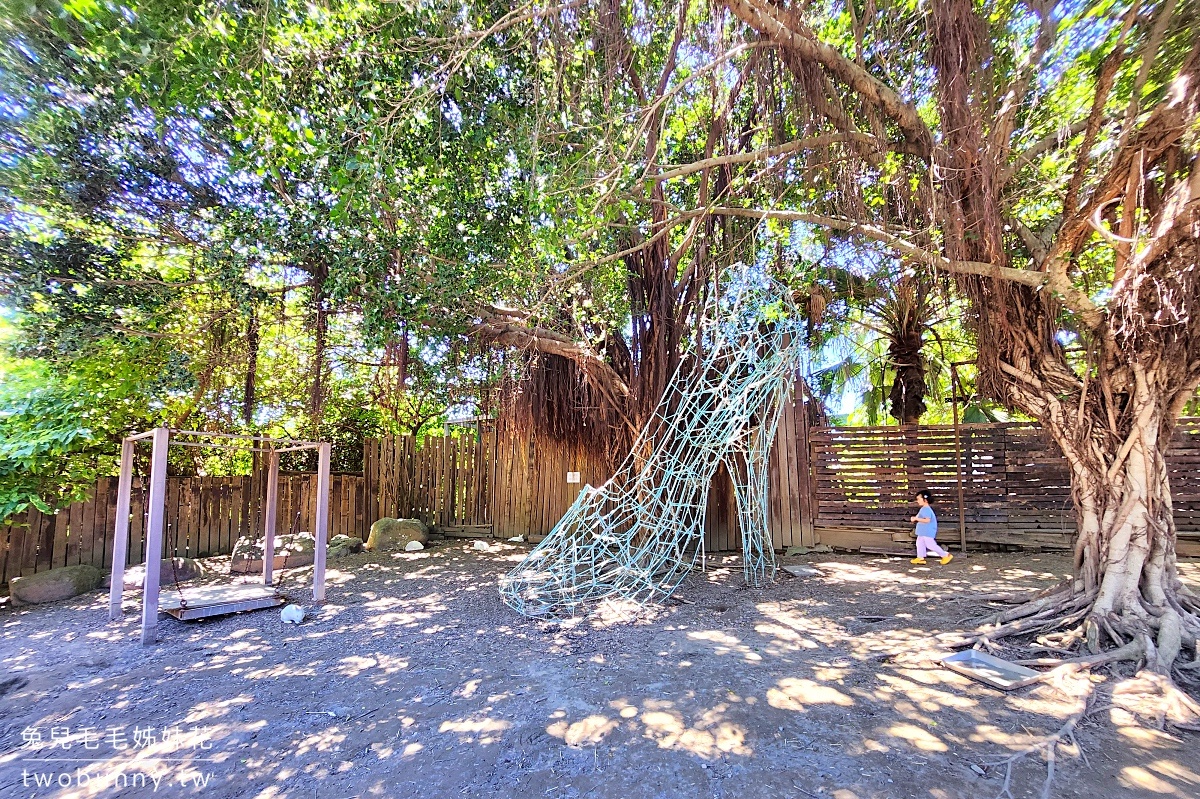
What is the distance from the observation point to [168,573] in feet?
20.2

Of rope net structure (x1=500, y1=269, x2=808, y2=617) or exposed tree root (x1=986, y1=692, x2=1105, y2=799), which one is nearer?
exposed tree root (x1=986, y1=692, x2=1105, y2=799)

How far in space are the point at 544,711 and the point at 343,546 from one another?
20.7ft

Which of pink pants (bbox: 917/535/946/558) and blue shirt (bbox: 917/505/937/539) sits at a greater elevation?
blue shirt (bbox: 917/505/937/539)

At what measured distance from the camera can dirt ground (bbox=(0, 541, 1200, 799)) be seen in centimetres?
219

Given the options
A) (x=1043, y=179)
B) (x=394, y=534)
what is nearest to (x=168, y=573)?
(x=394, y=534)

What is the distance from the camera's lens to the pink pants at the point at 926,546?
21.8ft

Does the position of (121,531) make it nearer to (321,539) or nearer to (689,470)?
(321,539)

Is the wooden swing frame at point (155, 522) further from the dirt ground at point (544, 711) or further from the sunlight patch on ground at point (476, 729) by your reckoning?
the sunlight patch on ground at point (476, 729)

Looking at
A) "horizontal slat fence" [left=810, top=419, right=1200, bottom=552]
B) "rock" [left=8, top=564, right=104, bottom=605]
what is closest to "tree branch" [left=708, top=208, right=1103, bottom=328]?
"horizontal slat fence" [left=810, top=419, right=1200, bottom=552]

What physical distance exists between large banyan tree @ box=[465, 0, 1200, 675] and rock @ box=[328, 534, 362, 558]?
6210mm

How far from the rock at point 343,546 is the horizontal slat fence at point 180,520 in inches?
26.6

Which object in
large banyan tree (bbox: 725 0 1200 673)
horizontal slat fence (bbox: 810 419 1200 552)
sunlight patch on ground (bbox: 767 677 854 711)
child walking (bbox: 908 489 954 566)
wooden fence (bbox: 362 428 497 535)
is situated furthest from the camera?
wooden fence (bbox: 362 428 497 535)

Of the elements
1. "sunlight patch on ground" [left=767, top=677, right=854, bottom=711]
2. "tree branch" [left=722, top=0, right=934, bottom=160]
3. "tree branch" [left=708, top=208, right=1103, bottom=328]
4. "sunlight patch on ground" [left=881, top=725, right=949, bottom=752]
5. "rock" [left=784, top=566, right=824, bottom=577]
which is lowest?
"rock" [left=784, top=566, right=824, bottom=577]

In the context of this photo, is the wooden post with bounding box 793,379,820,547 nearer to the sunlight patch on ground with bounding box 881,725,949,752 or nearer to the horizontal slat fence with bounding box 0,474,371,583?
the sunlight patch on ground with bounding box 881,725,949,752
